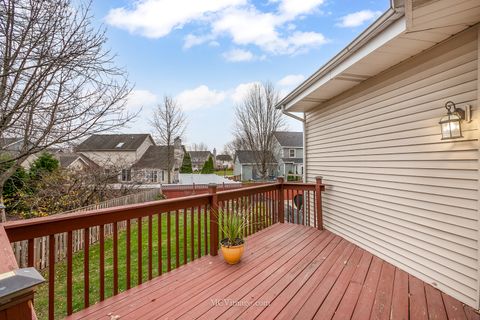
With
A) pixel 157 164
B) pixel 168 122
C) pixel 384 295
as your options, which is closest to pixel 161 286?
pixel 384 295

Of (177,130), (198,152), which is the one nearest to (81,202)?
(177,130)

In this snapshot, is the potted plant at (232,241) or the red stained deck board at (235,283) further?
the potted plant at (232,241)

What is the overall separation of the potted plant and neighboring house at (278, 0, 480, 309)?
2.04m

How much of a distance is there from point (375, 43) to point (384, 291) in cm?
262

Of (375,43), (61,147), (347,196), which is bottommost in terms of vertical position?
(347,196)

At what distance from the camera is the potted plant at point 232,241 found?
318 cm

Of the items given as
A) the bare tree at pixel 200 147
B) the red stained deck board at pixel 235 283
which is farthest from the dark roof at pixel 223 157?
the red stained deck board at pixel 235 283

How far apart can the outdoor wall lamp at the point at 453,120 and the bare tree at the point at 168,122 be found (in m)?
18.9

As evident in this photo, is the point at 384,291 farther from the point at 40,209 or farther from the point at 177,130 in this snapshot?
the point at 177,130

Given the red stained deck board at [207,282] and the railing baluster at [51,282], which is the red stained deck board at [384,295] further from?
the railing baluster at [51,282]

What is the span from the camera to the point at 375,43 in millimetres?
2615

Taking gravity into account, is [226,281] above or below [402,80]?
below

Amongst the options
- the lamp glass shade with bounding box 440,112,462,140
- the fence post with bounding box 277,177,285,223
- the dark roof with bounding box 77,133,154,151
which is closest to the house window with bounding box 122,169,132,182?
the fence post with bounding box 277,177,285,223

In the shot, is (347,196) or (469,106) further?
(347,196)
